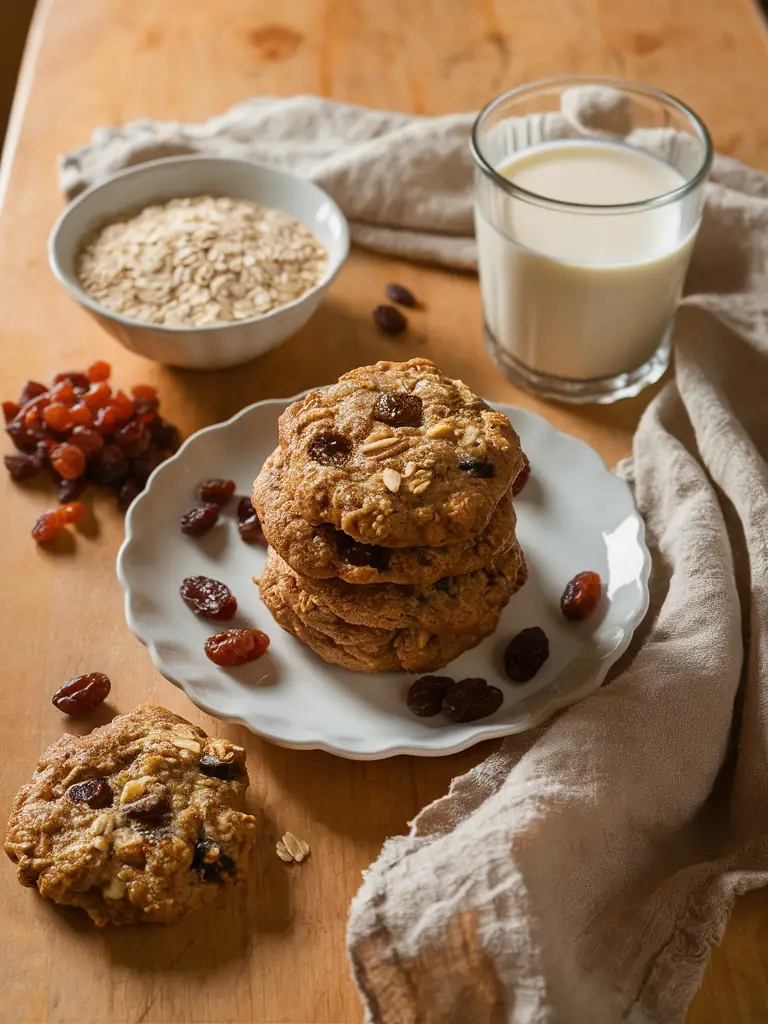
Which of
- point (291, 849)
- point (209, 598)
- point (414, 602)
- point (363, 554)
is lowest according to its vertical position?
point (291, 849)

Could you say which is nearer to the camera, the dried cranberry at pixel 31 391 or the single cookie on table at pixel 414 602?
the single cookie on table at pixel 414 602

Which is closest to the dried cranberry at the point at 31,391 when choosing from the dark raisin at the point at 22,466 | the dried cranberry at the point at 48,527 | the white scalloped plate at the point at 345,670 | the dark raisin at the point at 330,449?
the dark raisin at the point at 22,466

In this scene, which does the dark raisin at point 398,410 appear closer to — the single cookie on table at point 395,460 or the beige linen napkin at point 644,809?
the single cookie on table at point 395,460

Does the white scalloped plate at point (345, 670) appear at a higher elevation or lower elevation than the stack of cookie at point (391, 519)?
lower

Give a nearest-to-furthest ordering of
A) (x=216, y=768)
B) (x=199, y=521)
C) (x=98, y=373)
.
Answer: (x=216, y=768), (x=199, y=521), (x=98, y=373)

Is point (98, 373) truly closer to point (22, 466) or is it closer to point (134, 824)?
point (22, 466)

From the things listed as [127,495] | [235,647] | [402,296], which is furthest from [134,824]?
[402,296]

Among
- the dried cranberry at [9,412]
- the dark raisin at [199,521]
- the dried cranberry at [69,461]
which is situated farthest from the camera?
the dried cranberry at [9,412]
